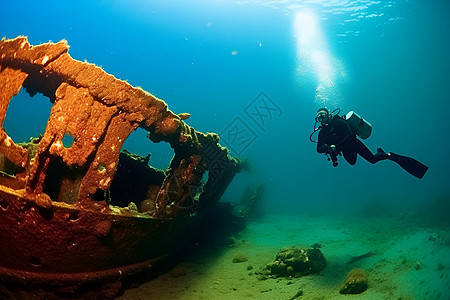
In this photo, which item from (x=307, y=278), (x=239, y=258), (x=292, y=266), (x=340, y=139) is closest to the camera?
(x=307, y=278)

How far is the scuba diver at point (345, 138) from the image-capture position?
6539mm

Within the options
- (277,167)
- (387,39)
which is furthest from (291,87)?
(387,39)

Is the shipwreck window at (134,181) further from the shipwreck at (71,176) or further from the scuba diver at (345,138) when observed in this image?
the scuba diver at (345,138)

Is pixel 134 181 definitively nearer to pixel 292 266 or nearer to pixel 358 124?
pixel 292 266

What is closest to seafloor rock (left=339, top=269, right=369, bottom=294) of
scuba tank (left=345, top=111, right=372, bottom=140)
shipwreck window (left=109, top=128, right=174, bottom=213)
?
scuba tank (left=345, top=111, right=372, bottom=140)

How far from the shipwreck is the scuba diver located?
3951 millimetres

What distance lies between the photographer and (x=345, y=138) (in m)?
6.54

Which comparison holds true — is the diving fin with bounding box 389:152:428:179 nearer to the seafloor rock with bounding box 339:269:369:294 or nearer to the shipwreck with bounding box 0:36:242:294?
the seafloor rock with bounding box 339:269:369:294

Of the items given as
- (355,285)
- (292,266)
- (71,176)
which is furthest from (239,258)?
(71,176)

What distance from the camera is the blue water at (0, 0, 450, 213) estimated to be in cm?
4097

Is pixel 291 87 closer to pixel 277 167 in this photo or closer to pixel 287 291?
pixel 277 167

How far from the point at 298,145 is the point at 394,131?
40.7m

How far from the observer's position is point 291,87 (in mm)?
126000

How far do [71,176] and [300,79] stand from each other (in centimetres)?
13291
